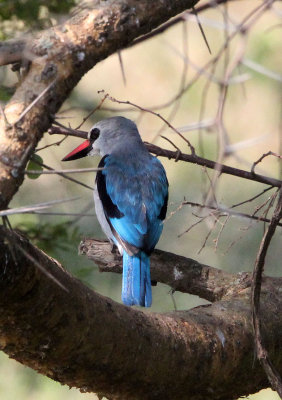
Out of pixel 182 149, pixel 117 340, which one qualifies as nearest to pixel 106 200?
pixel 117 340

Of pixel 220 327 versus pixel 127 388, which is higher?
pixel 220 327

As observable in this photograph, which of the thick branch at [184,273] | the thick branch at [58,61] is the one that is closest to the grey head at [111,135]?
the thick branch at [184,273]

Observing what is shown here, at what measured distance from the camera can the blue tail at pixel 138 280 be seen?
3.75 metres

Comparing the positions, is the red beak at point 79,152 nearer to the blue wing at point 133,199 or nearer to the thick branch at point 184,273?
the blue wing at point 133,199

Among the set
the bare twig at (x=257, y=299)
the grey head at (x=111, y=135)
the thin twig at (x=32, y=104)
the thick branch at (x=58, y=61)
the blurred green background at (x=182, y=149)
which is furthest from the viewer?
the blurred green background at (x=182, y=149)

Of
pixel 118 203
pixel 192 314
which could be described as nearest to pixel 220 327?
pixel 192 314

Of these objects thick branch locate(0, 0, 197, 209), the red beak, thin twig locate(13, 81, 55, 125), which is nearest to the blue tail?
the red beak

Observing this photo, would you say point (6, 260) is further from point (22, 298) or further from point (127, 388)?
point (127, 388)

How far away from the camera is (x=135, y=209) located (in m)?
4.07

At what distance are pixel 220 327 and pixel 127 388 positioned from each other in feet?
1.36

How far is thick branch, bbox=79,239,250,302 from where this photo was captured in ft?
10.9

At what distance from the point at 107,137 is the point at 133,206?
0.76m

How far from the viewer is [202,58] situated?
816cm

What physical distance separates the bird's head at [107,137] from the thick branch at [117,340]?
192 cm
